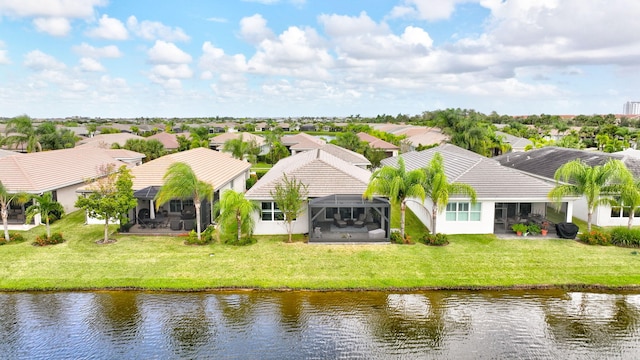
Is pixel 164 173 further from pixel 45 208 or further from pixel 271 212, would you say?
pixel 271 212

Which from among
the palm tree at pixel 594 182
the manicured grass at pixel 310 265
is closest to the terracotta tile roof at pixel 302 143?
the palm tree at pixel 594 182

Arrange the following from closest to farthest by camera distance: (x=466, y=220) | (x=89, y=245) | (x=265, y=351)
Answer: (x=265, y=351), (x=89, y=245), (x=466, y=220)

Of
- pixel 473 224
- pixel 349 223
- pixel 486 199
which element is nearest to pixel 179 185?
pixel 349 223

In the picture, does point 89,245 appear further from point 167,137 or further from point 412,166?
point 167,137

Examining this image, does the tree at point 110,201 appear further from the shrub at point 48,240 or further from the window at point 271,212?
the window at point 271,212

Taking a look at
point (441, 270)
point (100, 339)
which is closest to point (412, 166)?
point (441, 270)

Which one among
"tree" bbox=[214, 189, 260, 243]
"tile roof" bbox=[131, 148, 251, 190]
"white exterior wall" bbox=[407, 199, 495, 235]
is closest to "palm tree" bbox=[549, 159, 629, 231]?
"white exterior wall" bbox=[407, 199, 495, 235]

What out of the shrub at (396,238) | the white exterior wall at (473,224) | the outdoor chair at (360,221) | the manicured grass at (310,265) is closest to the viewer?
the manicured grass at (310,265)
